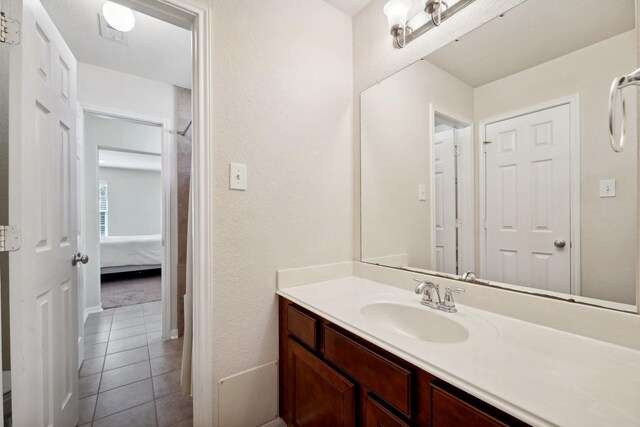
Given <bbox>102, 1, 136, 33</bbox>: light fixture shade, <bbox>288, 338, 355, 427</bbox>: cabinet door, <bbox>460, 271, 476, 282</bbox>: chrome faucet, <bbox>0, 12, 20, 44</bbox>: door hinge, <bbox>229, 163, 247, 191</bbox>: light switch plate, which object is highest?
<bbox>102, 1, 136, 33</bbox>: light fixture shade

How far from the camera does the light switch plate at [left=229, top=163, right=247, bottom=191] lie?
1.25 m

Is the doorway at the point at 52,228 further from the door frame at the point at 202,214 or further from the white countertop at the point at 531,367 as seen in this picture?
the white countertop at the point at 531,367

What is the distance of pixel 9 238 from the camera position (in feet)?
3.04

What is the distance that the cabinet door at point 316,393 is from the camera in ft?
3.05

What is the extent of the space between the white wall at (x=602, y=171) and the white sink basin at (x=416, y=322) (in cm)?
43

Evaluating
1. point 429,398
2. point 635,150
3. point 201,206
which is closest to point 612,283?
point 635,150

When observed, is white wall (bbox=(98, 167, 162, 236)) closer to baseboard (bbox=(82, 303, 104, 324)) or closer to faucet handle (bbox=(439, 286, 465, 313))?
baseboard (bbox=(82, 303, 104, 324))

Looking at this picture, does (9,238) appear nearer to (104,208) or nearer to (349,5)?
(349,5)

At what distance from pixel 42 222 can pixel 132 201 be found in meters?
5.89

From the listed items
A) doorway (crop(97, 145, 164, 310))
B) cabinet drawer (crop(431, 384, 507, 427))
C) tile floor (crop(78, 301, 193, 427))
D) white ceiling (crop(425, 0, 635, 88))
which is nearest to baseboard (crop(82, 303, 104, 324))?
tile floor (crop(78, 301, 193, 427))

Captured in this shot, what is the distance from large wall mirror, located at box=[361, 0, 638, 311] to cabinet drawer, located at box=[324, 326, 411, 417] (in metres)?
0.60

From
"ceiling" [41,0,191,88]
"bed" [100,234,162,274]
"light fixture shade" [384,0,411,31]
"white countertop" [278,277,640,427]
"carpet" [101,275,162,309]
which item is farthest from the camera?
"bed" [100,234,162,274]

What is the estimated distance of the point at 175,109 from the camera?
A: 8.82 ft

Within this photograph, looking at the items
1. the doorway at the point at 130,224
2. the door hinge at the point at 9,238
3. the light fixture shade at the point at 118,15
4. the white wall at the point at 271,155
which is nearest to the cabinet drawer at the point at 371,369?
the white wall at the point at 271,155
